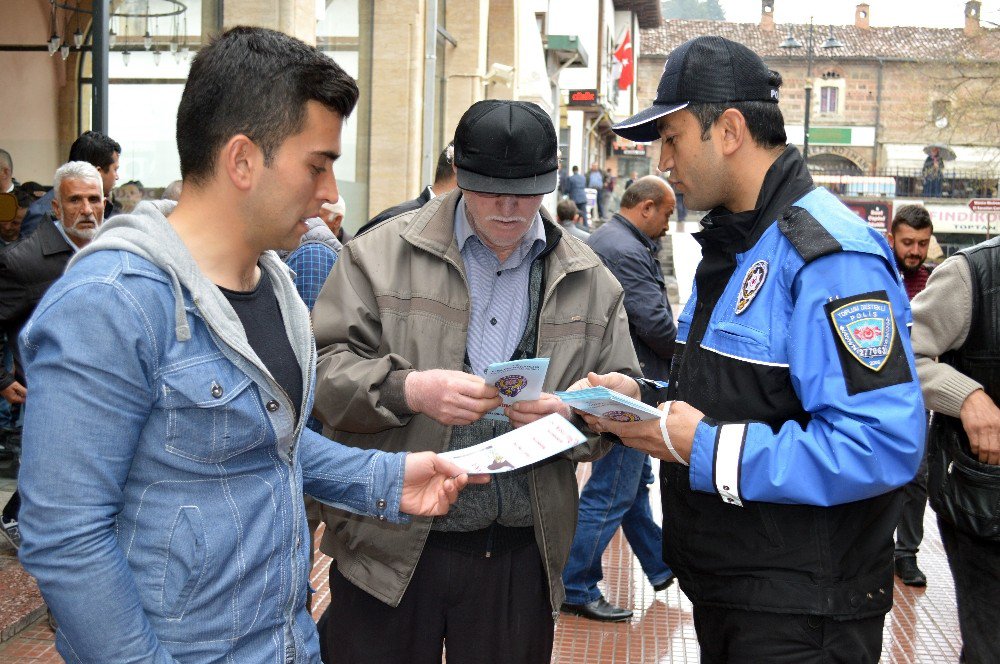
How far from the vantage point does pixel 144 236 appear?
171 cm

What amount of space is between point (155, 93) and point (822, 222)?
28.1 feet

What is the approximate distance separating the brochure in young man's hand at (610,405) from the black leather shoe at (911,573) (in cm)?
438

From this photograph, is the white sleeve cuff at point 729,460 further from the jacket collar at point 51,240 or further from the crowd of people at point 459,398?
the jacket collar at point 51,240

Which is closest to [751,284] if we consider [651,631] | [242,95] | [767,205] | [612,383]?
[767,205]

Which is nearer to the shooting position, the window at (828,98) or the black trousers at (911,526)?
the black trousers at (911,526)

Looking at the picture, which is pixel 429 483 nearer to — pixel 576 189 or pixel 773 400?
pixel 773 400

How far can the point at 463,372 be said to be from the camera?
277 centimetres

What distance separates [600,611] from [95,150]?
4011mm

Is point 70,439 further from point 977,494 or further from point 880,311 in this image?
point 977,494

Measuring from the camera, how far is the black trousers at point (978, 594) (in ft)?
10.6

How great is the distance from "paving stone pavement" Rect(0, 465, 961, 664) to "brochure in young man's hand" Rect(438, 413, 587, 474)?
2.75 meters

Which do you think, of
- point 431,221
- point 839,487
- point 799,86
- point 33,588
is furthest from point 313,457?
point 799,86

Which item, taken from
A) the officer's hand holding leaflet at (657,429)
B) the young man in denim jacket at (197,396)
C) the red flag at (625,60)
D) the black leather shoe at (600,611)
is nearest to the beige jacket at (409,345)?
the officer's hand holding leaflet at (657,429)

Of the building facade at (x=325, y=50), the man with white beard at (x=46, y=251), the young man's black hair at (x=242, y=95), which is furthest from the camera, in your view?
the building facade at (x=325, y=50)
